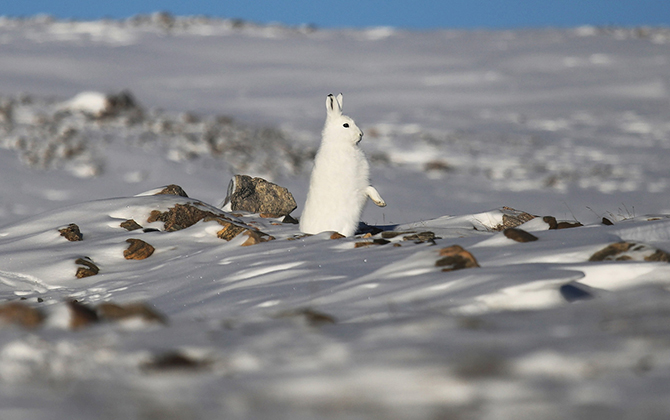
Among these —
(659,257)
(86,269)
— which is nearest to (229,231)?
(86,269)

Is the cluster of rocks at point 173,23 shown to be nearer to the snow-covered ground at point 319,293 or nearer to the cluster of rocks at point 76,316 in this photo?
the snow-covered ground at point 319,293

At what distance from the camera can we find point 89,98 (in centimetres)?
1873

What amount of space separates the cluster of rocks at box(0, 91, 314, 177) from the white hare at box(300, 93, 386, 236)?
986 centimetres

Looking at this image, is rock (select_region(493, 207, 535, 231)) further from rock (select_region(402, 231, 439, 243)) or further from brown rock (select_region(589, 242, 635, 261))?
brown rock (select_region(589, 242, 635, 261))

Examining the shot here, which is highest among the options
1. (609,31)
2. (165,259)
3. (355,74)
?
(609,31)

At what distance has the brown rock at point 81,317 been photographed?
229 centimetres

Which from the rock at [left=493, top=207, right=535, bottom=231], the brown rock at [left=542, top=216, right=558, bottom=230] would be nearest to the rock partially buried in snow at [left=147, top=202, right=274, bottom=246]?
the rock at [left=493, top=207, right=535, bottom=231]

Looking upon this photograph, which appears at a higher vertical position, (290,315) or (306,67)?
Answer: (306,67)

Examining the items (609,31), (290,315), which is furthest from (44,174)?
(609,31)

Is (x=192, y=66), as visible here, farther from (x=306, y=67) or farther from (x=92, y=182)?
(x=92, y=182)

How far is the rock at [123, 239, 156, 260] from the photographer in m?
5.22

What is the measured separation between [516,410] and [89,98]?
1922 cm

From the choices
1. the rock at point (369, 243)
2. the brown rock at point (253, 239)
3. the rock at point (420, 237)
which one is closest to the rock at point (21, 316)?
the rock at point (369, 243)

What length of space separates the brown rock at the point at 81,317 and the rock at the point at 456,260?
68.0 inches
